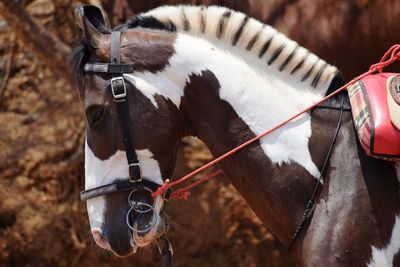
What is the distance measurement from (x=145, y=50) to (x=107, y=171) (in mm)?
461

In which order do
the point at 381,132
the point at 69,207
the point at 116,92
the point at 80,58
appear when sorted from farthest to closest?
the point at 69,207 < the point at 80,58 < the point at 116,92 < the point at 381,132

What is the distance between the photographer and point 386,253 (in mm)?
2576

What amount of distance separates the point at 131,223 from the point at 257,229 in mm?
2866

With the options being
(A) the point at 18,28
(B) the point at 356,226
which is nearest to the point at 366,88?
(B) the point at 356,226

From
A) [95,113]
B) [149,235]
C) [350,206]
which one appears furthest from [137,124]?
[350,206]

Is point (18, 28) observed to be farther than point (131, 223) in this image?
Yes

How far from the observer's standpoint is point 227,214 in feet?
18.2

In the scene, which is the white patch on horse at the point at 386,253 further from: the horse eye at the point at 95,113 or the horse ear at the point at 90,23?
the horse ear at the point at 90,23

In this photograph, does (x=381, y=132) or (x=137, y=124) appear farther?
(x=137, y=124)

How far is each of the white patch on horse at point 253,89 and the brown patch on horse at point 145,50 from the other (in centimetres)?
2

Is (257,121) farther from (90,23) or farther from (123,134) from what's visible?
(90,23)

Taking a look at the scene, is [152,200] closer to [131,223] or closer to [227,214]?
[131,223]

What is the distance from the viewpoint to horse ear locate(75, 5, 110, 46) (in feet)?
9.28

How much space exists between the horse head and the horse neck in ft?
0.37
